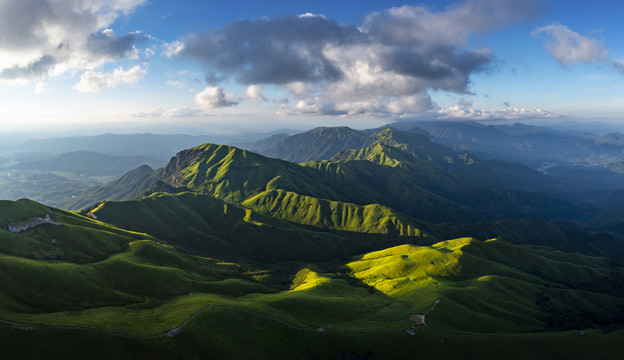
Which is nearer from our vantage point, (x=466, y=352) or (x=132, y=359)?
(x=132, y=359)

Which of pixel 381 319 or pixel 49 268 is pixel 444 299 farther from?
pixel 49 268

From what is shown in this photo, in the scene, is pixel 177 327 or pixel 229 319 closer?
pixel 177 327

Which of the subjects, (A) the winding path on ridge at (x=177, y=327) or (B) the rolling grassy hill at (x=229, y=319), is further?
(B) the rolling grassy hill at (x=229, y=319)

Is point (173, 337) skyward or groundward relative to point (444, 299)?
skyward

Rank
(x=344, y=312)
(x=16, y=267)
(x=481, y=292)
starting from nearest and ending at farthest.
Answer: (x=16, y=267) < (x=344, y=312) < (x=481, y=292)

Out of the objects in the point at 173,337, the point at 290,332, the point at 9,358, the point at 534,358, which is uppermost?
the point at 9,358

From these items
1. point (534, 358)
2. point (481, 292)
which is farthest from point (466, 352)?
point (481, 292)

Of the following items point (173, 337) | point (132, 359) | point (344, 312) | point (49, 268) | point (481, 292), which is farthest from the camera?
point (481, 292)

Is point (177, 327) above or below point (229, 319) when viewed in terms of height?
above

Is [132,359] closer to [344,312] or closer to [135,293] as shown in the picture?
[135,293]

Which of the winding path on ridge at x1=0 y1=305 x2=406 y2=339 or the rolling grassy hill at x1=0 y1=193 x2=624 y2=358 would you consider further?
the rolling grassy hill at x1=0 y1=193 x2=624 y2=358
